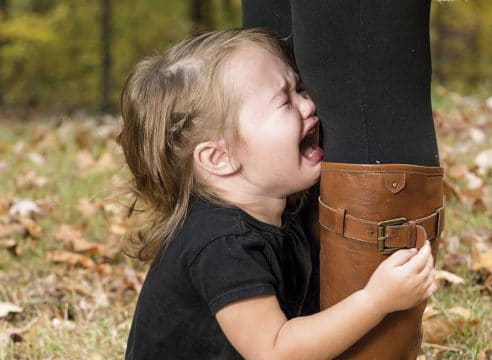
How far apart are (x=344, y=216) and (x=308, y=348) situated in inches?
9.6

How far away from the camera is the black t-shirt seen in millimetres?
1349

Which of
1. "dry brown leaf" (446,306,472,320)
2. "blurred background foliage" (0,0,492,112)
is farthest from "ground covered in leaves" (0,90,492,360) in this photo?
"blurred background foliage" (0,0,492,112)

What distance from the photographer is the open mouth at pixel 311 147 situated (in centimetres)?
147

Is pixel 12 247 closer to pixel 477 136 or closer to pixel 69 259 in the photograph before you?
pixel 69 259

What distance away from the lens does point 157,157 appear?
154cm

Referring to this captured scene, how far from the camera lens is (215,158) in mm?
1500

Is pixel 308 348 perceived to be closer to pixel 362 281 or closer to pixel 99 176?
pixel 362 281

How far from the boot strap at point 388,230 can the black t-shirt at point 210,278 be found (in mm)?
171

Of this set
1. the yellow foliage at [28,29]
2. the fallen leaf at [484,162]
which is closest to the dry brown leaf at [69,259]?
the fallen leaf at [484,162]

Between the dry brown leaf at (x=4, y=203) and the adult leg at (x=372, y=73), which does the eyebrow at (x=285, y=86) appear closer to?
the adult leg at (x=372, y=73)

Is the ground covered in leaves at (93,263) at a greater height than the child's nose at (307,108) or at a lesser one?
lesser

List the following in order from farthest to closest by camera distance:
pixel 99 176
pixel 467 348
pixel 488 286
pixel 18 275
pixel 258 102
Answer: pixel 99 176 < pixel 18 275 < pixel 488 286 < pixel 467 348 < pixel 258 102

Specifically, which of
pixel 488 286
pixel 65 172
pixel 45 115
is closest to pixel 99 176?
pixel 65 172

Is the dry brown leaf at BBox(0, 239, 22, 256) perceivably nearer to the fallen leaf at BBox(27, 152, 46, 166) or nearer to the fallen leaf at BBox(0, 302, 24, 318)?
the fallen leaf at BBox(0, 302, 24, 318)
